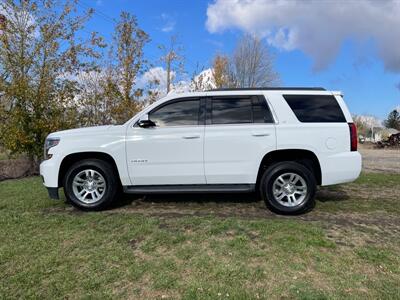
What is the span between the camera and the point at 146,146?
5469 mm

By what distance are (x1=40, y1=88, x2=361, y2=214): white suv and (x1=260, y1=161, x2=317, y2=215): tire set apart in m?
0.02

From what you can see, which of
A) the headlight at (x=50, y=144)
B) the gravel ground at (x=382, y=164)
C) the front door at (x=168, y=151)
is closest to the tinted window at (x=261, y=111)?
the front door at (x=168, y=151)

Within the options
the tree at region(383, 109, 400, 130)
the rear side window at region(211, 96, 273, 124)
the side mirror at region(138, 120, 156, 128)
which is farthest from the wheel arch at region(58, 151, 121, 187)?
the tree at region(383, 109, 400, 130)

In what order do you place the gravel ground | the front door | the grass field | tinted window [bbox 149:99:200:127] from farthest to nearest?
the gravel ground < tinted window [bbox 149:99:200:127] < the front door < the grass field

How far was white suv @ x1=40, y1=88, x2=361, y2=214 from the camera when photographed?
17.5 ft

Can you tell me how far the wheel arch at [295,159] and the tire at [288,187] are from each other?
0.16 metres

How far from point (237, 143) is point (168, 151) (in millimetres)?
1084

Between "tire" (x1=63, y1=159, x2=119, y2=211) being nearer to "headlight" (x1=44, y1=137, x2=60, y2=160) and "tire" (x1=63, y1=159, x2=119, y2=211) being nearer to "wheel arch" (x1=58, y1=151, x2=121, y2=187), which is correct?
"wheel arch" (x1=58, y1=151, x2=121, y2=187)

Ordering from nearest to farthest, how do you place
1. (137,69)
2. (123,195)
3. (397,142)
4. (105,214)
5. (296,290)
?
(296,290)
(105,214)
(123,195)
(137,69)
(397,142)

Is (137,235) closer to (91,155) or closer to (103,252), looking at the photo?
(103,252)

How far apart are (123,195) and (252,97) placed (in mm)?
3122

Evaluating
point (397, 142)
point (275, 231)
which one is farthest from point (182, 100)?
point (397, 142)

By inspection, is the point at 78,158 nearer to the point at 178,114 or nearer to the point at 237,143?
the point at 178,114

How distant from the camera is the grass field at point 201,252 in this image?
3.23m
